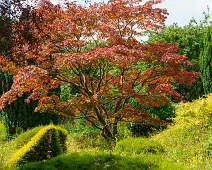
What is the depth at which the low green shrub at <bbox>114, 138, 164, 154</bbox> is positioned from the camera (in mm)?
6281

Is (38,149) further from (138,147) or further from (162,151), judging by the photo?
(162,151)

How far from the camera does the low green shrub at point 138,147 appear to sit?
20.6 ft

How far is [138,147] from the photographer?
20.8ft

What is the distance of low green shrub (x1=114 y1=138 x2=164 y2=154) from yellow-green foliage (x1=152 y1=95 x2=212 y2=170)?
0.22m

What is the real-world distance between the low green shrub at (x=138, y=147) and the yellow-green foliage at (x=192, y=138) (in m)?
0.22

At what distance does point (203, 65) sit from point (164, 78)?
20.2 ft

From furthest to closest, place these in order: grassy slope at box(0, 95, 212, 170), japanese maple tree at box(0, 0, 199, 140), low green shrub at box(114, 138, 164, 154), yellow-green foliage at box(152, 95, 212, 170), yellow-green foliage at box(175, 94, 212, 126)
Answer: yellow-green foliage at box(175, 94, 212, 126), japanese maple tree at box(0, 0, 199, 140), low green shrub at box(114, 138, 164, 154), yellow-green foliage at box(152, 95, 212, 170), grassy slope at box(0, 95, 212, 170)

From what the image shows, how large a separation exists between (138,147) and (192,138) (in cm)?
127

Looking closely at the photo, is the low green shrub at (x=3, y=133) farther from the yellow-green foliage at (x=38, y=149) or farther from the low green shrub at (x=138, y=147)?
the low green shrub at (x=138, y=147)

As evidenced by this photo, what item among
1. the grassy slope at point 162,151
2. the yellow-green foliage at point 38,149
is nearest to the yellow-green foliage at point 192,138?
the grassy slope at point 162,151

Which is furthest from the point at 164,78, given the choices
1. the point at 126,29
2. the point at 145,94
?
the point at 126,29

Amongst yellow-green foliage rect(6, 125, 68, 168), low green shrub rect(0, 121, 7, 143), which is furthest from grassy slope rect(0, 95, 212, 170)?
low green shrub rect(0, 121, 7, 143)

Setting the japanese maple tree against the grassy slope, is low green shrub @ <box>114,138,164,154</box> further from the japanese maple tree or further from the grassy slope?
the japanese maple tree

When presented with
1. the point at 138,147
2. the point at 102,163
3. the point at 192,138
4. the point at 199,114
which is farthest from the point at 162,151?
the point at 102,163
